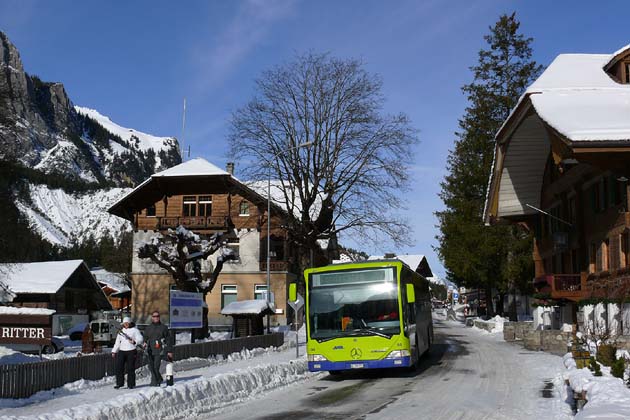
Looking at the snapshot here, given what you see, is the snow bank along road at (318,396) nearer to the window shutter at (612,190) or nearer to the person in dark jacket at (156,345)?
the person in dark jacket at (156,345)

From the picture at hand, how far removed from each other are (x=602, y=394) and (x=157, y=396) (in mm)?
7831

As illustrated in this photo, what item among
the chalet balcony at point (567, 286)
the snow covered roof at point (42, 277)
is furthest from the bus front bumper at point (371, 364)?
the snow covered roof at point (42, 277)

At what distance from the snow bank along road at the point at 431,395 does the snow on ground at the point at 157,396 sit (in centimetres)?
65

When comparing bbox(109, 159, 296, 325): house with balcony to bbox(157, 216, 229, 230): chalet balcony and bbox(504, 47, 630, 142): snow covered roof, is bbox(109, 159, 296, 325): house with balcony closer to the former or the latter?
bbox(157, 216, 229, 230): chalet balcony

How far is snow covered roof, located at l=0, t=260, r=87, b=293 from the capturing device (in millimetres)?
59281

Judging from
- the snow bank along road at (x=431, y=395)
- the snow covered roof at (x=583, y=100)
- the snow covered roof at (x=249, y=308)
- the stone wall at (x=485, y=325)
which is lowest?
the stone wall at (x=485, y=325)

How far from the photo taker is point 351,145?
4219 centimetres

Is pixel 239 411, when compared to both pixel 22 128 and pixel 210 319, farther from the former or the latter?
pixel 210 319

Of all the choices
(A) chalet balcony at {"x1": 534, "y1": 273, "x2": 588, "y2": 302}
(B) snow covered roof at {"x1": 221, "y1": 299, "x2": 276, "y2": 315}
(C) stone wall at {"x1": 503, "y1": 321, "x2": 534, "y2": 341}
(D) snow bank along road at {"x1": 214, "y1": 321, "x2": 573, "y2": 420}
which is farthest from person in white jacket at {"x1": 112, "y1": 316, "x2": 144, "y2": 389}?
(C) stone wall at {"x1": 503, "y1": 321, "x2": 534, "y2": 341}

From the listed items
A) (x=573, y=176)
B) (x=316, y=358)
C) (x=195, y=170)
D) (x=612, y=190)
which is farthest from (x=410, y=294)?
(x=195, y=170)

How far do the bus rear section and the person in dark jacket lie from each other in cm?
412

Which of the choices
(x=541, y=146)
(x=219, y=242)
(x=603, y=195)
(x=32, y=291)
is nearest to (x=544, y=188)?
(x=541, y=146)

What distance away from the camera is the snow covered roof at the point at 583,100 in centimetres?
2815

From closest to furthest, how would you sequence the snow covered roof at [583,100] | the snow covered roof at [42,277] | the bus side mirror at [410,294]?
the bus side mirror at [410,294]
the snow covered roof at [583,100]
the snow covered roof at [42,277]
